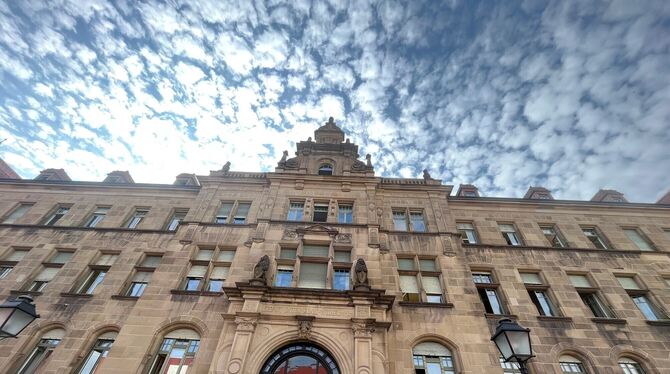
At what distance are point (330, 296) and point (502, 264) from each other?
11.0m

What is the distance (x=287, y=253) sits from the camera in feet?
59.8

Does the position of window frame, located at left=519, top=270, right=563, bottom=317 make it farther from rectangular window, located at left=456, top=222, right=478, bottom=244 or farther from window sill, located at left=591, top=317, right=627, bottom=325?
rectangular window, located at left=456, top=222, right=478, bottom=244

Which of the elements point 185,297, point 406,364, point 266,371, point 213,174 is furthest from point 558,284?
point 213,174

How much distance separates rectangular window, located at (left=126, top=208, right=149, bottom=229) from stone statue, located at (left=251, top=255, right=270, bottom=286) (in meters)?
11.0

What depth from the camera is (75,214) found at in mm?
22266

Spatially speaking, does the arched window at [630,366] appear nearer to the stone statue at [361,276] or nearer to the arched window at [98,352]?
the stone statue at [361,276]

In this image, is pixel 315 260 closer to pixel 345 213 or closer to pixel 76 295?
pixel 345 213

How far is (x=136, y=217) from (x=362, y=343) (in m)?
18.0

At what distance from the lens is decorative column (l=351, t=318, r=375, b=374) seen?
1278 centimetres

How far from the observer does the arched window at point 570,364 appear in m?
15.0

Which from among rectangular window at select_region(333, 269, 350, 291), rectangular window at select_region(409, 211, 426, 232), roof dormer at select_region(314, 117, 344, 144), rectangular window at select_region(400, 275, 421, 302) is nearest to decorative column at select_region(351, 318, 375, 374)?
rectangular window at select_region(333, 269, 350, 291)

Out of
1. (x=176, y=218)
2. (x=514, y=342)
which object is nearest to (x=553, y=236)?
(x=514, y=342)

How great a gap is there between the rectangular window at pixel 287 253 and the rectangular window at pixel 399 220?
6698 mm

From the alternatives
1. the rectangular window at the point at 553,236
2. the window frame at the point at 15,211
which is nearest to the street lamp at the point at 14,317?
the window frame at the point at 15,211
